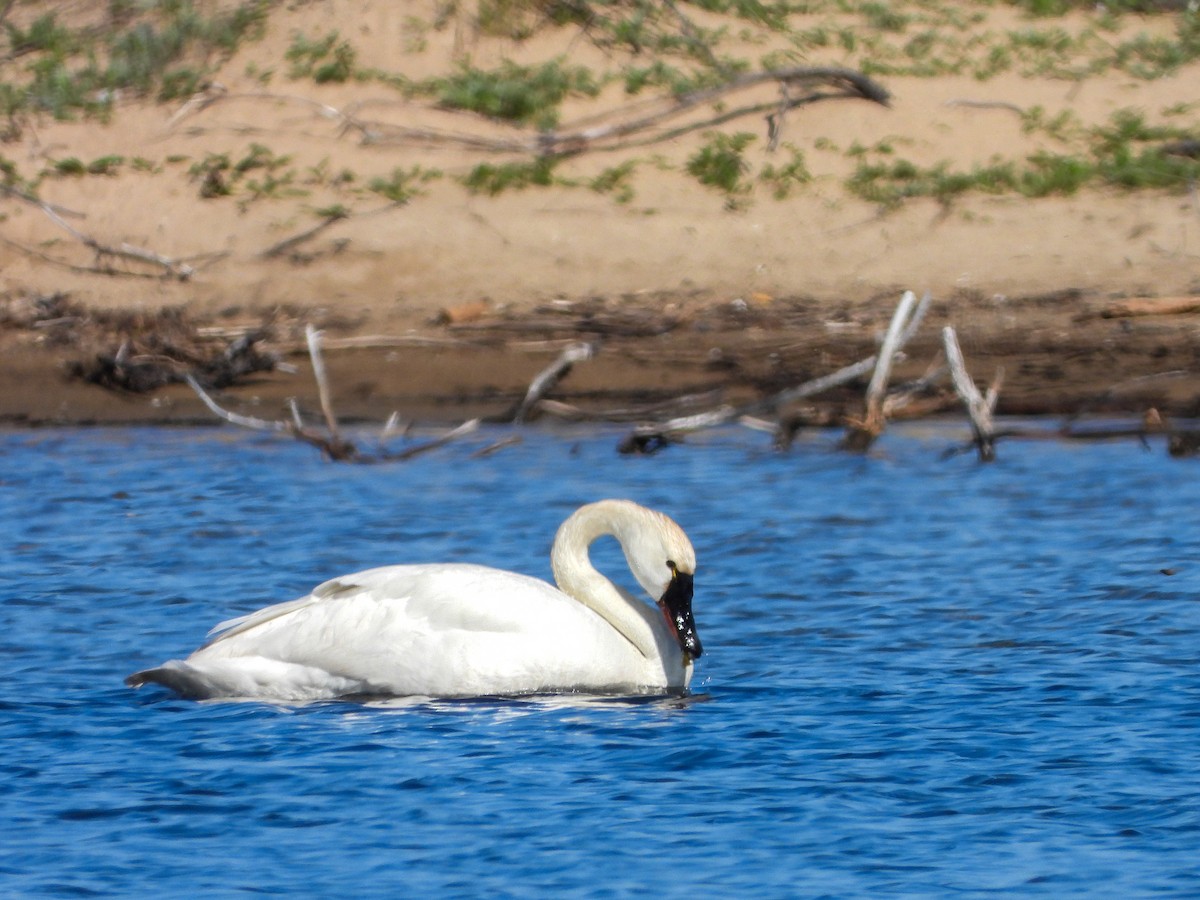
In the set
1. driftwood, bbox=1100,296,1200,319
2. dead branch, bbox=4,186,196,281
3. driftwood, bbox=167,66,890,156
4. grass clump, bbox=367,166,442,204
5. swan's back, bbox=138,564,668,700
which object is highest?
driftwood, bbox=167,66,890,156

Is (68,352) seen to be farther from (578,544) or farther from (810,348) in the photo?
(578,544)

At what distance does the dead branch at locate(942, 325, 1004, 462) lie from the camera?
9594 millimetres

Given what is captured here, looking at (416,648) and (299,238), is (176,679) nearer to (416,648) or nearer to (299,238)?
(416,648)

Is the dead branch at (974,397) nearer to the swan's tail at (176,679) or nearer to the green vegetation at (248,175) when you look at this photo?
the swan's tail at (176,679)

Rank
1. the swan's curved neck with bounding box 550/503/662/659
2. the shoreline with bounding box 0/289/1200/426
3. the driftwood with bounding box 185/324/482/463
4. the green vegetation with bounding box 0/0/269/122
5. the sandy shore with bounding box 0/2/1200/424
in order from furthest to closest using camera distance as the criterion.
Answer: the green vegetation with bounding box 0/0/269/122 < the sandy shore with bounding box 0/2/1200/424 < the shoreline with bounding box 0/289/1200/426 < the driftwood with bounding box 185/324/482/463 < the swan's curved neck with bounding box 550/503/662/659

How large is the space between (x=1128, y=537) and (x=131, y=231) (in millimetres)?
8210

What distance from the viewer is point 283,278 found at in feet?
45.6

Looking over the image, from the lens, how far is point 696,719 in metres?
6.29

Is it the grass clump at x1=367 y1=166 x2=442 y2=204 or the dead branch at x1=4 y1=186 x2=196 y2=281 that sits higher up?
the grass clump at x1=367 y1=166 x2=442 y2=204

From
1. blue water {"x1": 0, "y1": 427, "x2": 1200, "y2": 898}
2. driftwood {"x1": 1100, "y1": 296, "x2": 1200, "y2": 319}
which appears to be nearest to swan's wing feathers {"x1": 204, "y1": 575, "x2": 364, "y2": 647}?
blue water {"x1": 0, "y1": 427, "x2": 1200, "y2": 898}

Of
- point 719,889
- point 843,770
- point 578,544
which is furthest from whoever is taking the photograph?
point 578,544

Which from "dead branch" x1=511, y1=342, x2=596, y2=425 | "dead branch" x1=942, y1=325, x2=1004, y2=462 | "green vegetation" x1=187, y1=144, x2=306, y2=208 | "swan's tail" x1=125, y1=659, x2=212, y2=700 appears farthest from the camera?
"green vegetation" x1=187, y1=144, x2=306, y2=208

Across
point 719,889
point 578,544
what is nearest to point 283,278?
point 578,544

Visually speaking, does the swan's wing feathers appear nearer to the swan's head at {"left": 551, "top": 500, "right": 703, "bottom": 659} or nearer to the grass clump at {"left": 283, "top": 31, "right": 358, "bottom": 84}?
the swan's head at {"left": 551, "top": 500, "right": 703, "bottom": 659}
